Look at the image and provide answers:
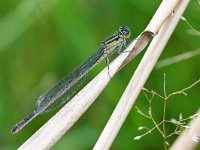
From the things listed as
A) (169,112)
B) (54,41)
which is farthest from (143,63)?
(54,41)

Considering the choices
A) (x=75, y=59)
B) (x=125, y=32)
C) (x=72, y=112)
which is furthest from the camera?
(x=75, y=59)

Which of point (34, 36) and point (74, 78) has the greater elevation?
point (34, 36)

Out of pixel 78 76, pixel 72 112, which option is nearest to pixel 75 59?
pixel 78 76

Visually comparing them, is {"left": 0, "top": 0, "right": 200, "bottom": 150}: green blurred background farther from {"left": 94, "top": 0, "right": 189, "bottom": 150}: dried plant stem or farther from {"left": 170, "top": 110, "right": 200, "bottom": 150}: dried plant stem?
{"left": 94, "top": 0, "right": 189, "bottom": 150}: dried plant stem

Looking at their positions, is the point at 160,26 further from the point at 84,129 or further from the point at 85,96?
the point at 84,129

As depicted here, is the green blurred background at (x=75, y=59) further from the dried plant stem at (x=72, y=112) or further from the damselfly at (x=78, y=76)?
the dried plant stem at (x=72, y=112)

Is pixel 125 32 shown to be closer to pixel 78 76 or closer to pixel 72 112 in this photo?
pixel 78 76
